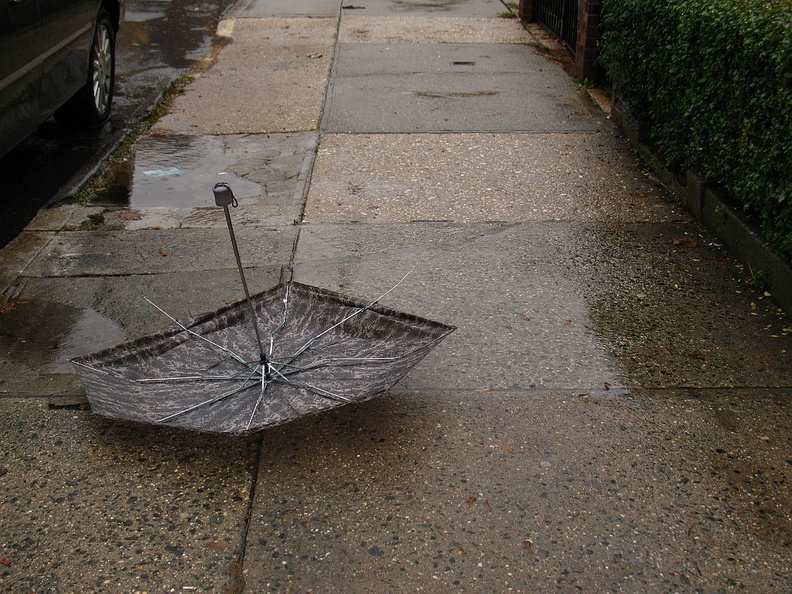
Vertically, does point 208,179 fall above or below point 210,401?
below

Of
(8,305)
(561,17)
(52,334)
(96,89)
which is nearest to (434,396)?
(52,334)

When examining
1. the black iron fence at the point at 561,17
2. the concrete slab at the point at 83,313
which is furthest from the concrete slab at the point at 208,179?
the black iron fence at the point at 561,17

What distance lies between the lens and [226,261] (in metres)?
5.09

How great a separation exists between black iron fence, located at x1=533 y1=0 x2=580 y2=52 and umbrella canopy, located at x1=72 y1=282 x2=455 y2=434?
727 cm

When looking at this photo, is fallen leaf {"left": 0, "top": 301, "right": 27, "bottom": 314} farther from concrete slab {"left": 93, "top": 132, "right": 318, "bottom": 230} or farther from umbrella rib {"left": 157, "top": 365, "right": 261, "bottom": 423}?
umbrella rib {"left": 157, "top": 365, "right": 261, "bottom": 423}

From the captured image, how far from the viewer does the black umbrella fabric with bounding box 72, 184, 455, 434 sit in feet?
10.5

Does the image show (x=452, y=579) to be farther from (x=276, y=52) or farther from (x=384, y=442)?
(x=276, y=52)

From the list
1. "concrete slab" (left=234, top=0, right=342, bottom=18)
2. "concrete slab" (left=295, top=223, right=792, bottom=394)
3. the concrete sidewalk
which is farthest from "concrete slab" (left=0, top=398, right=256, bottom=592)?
"concrete slab" (left=234, top=0, right=342, bottom=18)

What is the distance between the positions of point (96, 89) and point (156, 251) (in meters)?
3.09

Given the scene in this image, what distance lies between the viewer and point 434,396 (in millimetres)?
3773

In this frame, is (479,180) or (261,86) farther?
(261,86)

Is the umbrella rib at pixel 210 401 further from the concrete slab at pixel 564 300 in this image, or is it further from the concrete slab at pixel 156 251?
the concrete slab at pixel 156 251

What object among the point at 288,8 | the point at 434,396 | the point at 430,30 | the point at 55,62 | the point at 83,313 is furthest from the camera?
the point at 288,8

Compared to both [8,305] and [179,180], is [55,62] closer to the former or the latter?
[179,180]
